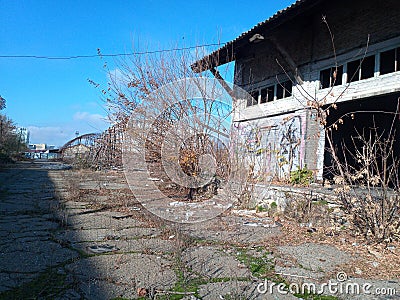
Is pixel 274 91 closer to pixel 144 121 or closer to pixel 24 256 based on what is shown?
pixel 144 121

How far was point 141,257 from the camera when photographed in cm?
306

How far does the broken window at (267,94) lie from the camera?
8781mm

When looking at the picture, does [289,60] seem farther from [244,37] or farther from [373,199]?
[373,199]

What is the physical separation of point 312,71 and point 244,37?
6.54 ft

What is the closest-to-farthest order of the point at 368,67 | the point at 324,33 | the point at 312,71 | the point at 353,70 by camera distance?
the point at 368,67, the point at 353,70, the point at 324,33, the point at 312,71

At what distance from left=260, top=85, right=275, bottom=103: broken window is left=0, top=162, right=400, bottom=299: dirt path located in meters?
4.70

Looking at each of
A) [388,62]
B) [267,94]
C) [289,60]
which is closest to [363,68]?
[388,62]

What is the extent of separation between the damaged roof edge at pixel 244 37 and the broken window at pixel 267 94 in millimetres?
1791

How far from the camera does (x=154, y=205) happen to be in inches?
244

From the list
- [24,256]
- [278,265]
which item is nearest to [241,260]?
[278,265]

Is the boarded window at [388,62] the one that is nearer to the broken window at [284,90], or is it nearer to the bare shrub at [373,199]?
the broken window at [284,90]

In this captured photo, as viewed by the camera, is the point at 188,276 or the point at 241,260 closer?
the point at 188,276

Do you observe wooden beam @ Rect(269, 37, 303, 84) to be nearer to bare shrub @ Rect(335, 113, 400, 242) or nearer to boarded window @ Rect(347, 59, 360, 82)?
boarded window @ Rect(347, 59, 360, 82)

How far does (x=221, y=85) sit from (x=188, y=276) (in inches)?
206
